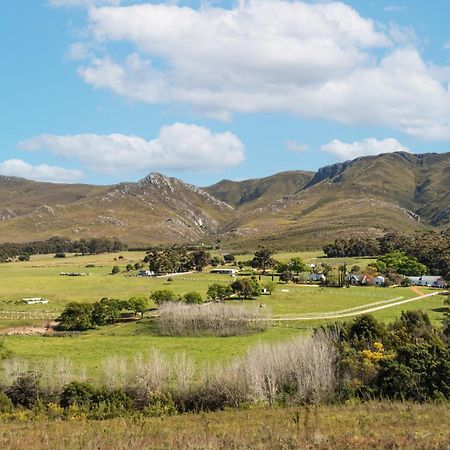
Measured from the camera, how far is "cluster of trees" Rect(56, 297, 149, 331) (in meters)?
75.2

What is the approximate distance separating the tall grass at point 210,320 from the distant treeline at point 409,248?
7341 cm

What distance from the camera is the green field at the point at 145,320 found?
5816 cm

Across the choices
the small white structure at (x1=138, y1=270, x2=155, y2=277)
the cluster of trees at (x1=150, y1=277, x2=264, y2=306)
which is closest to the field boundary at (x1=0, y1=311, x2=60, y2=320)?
the cluster of trees at (x1=150, y1=277, x2=264, y2=306)

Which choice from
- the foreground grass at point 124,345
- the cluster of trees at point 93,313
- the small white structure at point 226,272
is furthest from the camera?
the small white structure at point 226,272


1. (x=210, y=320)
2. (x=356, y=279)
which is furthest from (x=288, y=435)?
(x=356, y=279)

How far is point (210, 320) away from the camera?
73625mm

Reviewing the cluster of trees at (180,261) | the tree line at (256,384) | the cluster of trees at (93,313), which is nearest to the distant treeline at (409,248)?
the cluster of trees at (180,261)

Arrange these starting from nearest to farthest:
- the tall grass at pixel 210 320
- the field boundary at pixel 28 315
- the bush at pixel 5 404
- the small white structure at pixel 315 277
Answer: the bush at pixel 5 404, the tall grass at pixel 210 320, the field boundary at pixel 28 315, the small white structure at pixel 315 277

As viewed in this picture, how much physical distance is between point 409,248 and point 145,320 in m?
99.3

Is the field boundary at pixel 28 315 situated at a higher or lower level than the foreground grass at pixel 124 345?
higher

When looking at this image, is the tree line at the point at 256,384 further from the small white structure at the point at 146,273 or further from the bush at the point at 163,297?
the small white structure at the point at 146,273

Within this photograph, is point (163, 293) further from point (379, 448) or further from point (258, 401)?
point (379, 448)

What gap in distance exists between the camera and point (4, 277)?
441 feet

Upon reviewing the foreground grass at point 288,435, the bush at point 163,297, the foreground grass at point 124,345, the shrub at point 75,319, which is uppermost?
the foreground grass at point 288,435
